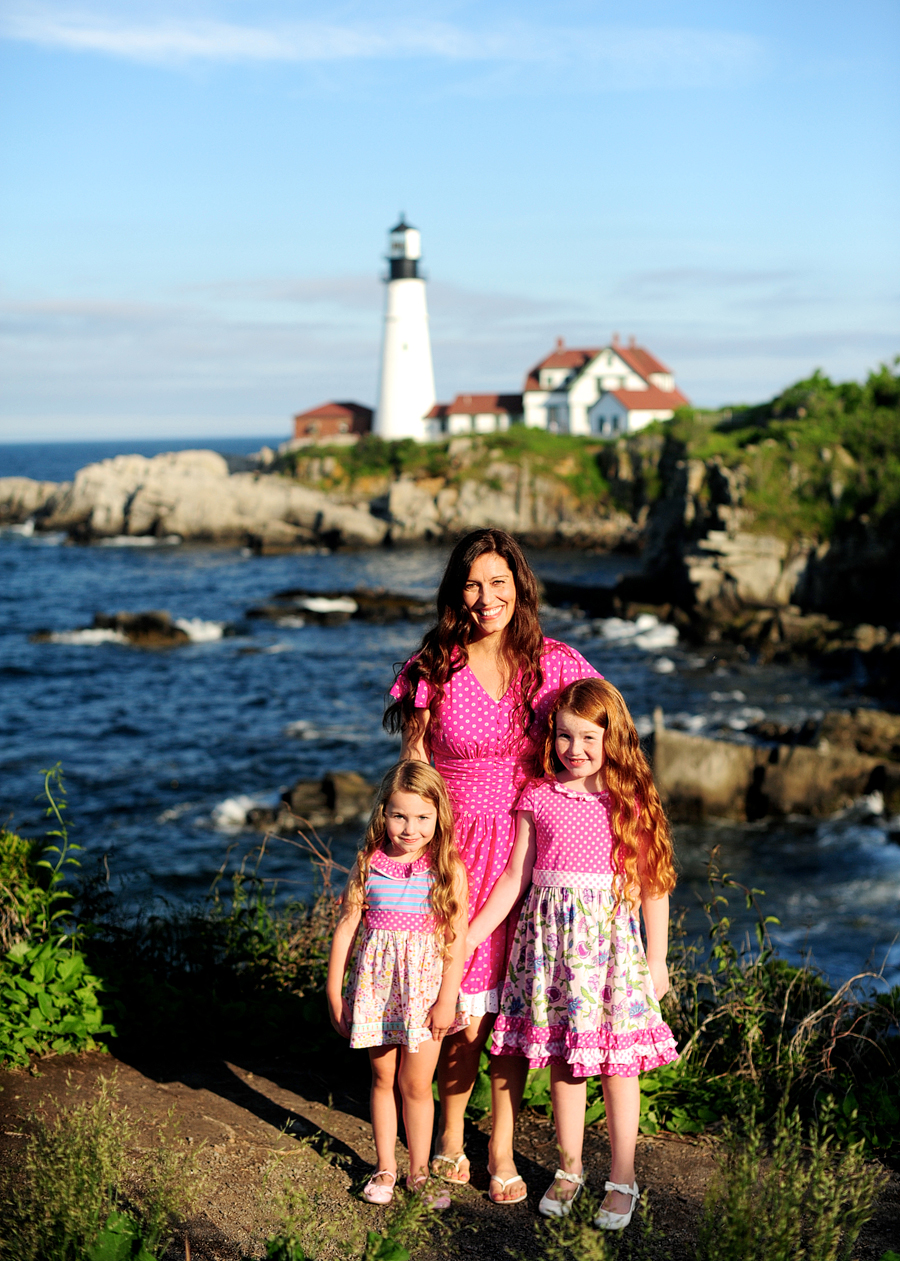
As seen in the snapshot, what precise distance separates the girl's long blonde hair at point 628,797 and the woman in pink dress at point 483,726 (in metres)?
0.26

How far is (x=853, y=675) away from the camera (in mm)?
24734

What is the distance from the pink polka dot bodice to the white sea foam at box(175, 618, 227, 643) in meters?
29.7

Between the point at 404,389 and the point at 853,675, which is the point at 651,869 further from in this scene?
the point at 404,389

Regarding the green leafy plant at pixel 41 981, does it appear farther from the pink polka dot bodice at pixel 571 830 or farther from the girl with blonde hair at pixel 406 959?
the pink polka dot bodice at pixel 571 830

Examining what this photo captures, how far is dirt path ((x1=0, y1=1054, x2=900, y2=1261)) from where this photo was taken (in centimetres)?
341

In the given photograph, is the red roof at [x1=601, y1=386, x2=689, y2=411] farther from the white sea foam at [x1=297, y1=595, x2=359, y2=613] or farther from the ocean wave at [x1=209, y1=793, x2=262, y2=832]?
the ocean wave at [x1=209, y1=793, x2=262, y2=832]

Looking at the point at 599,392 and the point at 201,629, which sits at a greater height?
the point at 599,392

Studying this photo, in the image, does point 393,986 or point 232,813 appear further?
point 232,813

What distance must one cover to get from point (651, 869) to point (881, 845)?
1171 centimetres

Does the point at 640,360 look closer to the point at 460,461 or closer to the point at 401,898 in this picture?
the point at 460,461

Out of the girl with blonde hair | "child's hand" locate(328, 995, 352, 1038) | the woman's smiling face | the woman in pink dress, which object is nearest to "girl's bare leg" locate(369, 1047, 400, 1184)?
the girl with blonde hair

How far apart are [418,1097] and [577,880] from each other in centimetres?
94

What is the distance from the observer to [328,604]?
37781 mm

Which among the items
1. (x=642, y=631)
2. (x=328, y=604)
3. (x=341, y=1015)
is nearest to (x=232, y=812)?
(x=341, y=1015)
